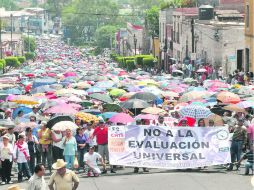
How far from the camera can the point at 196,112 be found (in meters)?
24.5

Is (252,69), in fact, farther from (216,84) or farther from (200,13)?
(200,13)

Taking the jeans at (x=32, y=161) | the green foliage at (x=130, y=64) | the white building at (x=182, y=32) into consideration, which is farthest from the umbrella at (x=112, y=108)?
the green foliage at (x=130, y=64)

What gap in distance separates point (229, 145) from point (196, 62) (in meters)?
47.6

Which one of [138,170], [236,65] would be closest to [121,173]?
[138,170]

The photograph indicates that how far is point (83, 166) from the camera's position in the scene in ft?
71.8

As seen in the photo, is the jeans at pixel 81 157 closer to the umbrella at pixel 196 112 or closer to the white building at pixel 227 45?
the umbrella at pixel 196 112

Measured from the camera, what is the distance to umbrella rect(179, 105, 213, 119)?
959 inches

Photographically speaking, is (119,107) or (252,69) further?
(252,69)

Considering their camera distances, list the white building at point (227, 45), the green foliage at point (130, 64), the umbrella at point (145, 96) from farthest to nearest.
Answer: the green foliage at point (130, 64) → the white building at point (227, 45) → the umbrella at point (145, 96)

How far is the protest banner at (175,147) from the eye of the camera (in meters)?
20.4

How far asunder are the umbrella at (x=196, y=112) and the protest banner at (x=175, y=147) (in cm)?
365

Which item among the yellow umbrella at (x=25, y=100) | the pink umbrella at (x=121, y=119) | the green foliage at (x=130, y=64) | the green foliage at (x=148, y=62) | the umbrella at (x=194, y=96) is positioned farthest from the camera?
the green foliage at (x=130, y=64)

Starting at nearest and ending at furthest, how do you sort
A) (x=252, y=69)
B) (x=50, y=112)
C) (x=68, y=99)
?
(x=50, y=112) < (x=68, y=99) < (x=252, y=69)

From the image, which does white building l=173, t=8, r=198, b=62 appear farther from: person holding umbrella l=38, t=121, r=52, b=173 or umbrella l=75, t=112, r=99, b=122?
person holding umbrella l=38, t=121, r=52, b=173
